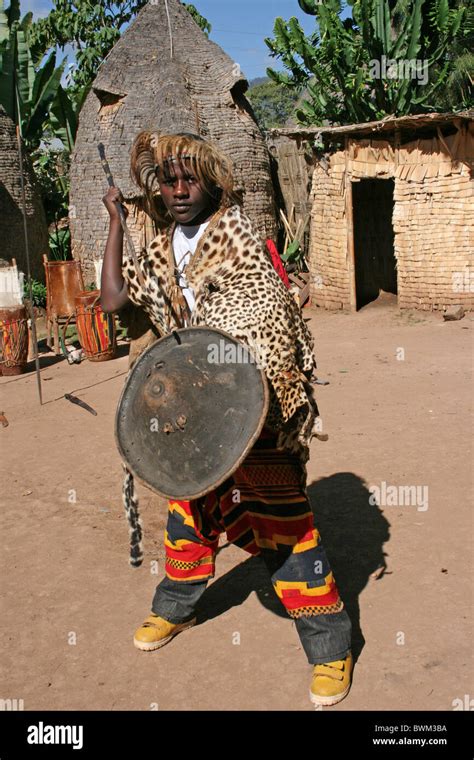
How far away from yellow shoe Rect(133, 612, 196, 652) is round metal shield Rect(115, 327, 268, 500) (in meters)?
0.96

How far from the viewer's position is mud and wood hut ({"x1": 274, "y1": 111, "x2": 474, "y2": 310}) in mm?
9625

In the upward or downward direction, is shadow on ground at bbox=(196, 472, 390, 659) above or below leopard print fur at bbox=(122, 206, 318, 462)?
below

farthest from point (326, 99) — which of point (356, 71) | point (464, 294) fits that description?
point (464, 294)

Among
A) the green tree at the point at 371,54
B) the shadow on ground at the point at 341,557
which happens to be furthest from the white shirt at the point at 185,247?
the green tree at the point at 371,54

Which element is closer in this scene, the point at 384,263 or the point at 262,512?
the point at 262,512

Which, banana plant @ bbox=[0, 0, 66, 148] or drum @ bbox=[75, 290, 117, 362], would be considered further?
Answer: banana plant @ bbox=[0, 0, 66, 148]

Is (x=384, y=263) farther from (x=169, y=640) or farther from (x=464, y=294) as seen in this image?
(x=169, y=640)

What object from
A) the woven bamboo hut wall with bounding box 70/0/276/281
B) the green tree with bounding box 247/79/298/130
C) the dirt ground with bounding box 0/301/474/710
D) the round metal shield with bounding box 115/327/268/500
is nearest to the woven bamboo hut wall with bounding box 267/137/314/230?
the woven bamboo hut wall with bounding box 70/0/276/281

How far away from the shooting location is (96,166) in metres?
13.0

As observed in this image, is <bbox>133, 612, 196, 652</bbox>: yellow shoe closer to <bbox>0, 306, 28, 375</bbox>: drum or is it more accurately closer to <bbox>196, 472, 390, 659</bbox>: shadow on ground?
<bbox>196, 472, 390, 659</bbox>: shadow on ground

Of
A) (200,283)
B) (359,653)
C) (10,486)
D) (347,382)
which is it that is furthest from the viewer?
(347,382)
